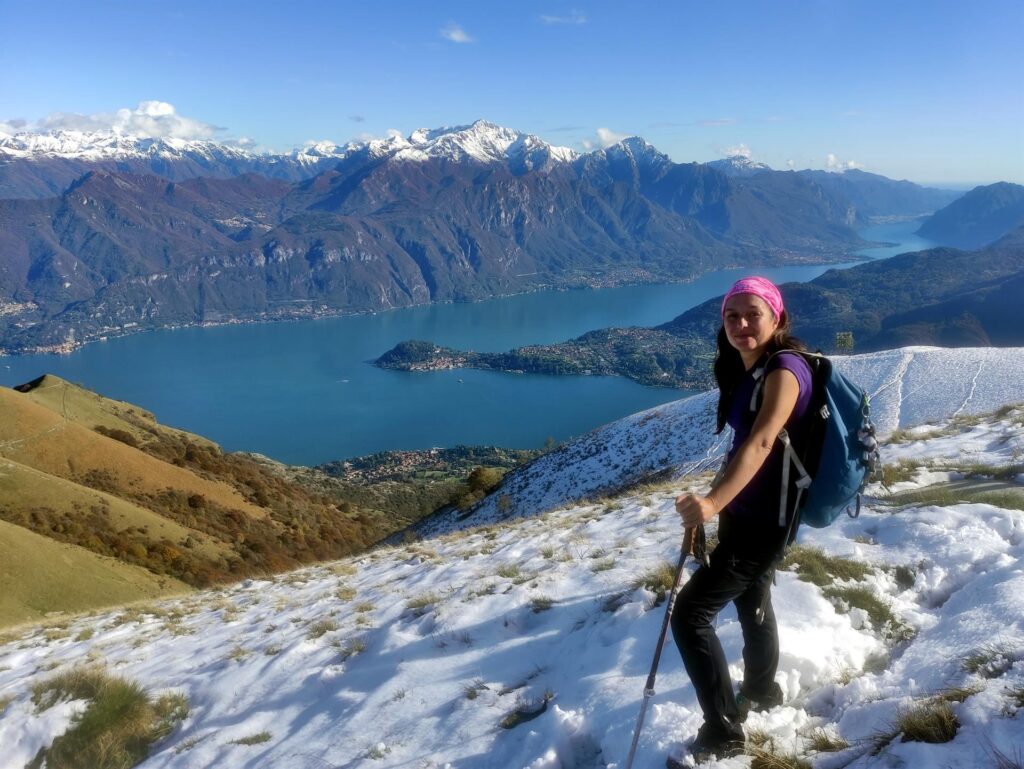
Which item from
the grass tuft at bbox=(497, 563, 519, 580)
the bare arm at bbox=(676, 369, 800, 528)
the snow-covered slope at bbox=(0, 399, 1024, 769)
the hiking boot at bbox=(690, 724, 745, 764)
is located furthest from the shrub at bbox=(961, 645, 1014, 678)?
the grass tuft at bbox=(497, 563, 519, 580)

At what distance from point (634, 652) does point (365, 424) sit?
131758 mm

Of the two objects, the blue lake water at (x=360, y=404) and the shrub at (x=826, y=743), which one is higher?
the shrub at (x=826, y=743)

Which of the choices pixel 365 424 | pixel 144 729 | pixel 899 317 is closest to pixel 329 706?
pixel 144 729

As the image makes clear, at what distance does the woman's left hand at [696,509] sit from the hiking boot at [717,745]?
1261 mm

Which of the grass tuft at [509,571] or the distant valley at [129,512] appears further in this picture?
the distant valley at [129,512]

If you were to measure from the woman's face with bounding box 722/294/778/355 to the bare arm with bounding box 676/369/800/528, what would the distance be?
0.34 metres

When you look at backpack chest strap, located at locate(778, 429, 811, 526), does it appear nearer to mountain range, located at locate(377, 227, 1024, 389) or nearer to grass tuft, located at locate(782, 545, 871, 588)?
grass tuft, located at locate(782, 545, 871, 588)

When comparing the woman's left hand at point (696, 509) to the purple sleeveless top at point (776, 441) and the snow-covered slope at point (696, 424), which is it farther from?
the snow-covered slope at point (696, 424)

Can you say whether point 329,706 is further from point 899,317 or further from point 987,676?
point 899,317

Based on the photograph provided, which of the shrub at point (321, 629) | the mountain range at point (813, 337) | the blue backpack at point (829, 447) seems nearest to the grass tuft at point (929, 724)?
the blue backpack at point (829, 447)

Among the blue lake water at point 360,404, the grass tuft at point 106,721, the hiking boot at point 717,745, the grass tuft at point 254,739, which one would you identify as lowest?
the blue lake water at point 360,404

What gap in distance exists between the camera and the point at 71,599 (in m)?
22.4

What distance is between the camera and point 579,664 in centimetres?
468

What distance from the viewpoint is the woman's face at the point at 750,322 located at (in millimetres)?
3270
